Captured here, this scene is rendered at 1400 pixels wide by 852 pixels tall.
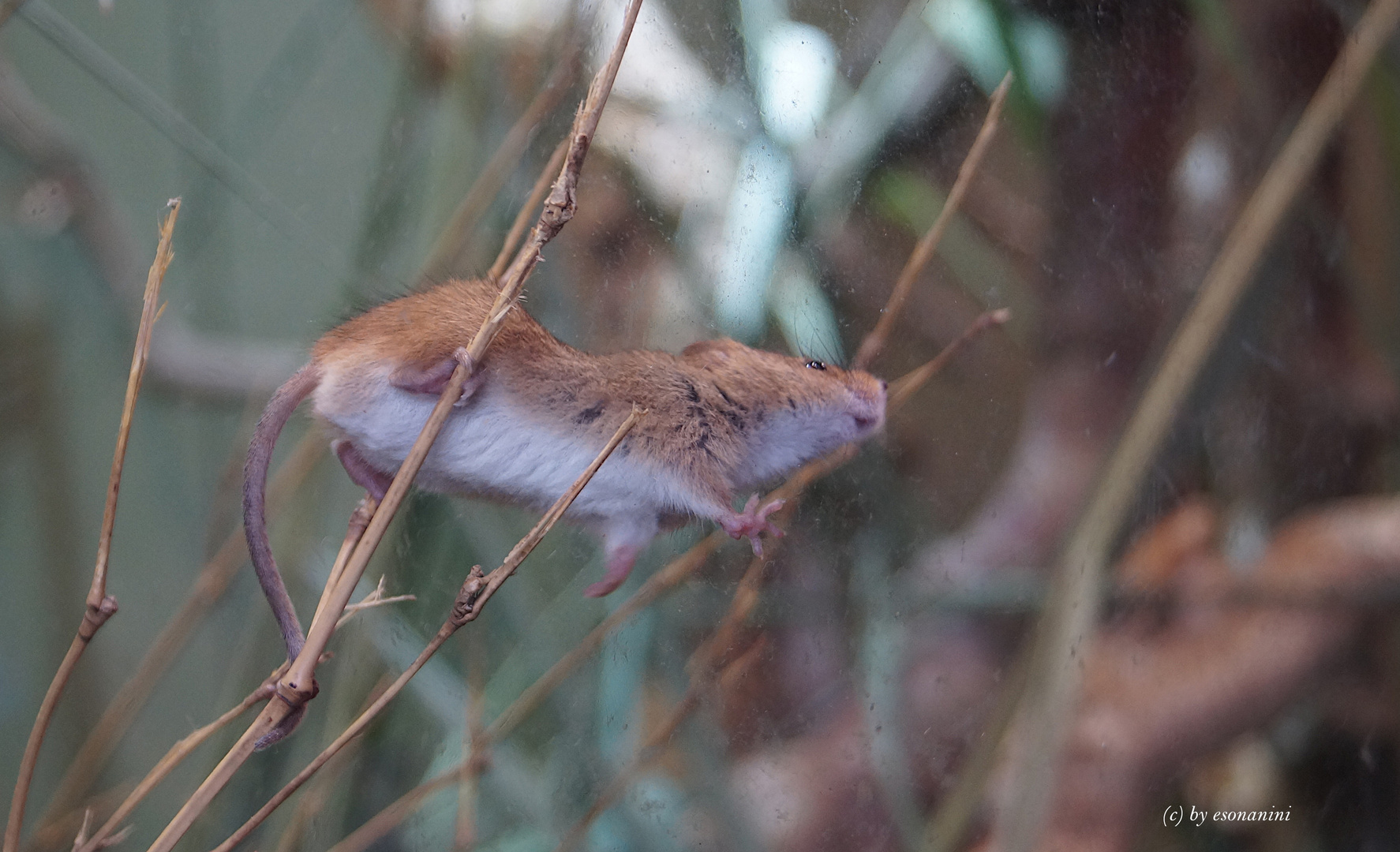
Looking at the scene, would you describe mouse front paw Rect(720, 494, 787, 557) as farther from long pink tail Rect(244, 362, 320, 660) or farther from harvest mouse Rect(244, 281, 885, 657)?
long pink tail Rect(244, 362, 320, 660)

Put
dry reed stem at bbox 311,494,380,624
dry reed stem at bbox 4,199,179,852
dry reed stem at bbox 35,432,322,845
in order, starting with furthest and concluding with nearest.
A: dry reed stem at bbox 35,432,322,845 → dry reed stem at bbox 311,494,380,624 → dry reed stem at bbox 4,199,179,852

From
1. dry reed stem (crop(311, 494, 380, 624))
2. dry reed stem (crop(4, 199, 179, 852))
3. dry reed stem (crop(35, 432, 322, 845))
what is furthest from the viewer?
dry reed stem (crop(35, 432, 322, 845))

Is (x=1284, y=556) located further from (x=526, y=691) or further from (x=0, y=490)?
(x=0, y=490)

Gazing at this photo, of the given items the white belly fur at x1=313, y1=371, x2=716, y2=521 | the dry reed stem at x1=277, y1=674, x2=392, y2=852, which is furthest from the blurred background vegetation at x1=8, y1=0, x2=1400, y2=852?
the white belly fur at x1=313, y1=371, x2=716, y2=521

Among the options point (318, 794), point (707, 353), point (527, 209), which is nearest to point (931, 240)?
point (707, 353)

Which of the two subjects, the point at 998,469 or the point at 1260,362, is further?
the point at 1260,362

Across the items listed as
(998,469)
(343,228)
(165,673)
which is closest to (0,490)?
(165,673)
